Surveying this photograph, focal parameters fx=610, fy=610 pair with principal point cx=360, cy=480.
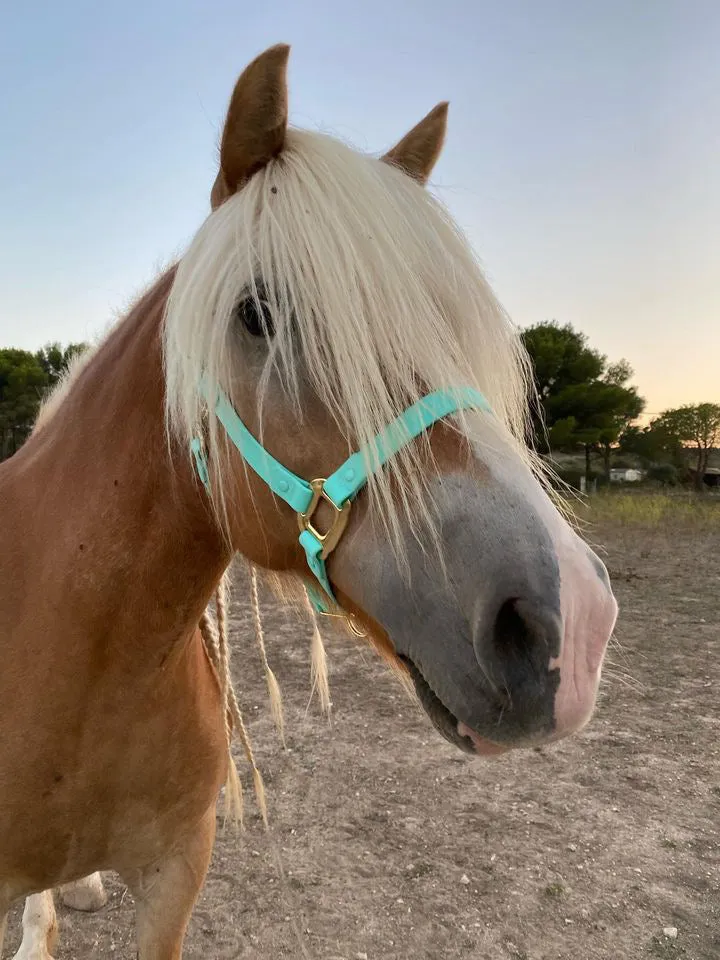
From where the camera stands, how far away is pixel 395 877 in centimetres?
300

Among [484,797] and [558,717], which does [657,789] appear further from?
[558,717]

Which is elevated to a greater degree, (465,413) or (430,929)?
(465,413)

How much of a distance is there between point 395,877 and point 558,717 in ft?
8.39

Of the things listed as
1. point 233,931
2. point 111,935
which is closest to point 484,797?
point 233,931

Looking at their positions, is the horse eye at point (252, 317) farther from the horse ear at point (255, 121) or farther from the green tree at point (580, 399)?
the green tree at point (580, 399)

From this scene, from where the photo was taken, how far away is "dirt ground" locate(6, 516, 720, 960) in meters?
2.64

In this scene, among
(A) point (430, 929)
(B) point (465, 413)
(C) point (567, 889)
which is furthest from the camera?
(C) point (567, 889)

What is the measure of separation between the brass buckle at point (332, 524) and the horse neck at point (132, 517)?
0.36 metres

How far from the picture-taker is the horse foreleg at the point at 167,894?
1863 mm

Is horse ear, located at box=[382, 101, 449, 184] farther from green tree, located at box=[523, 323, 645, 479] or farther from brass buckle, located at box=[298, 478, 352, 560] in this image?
green tree, located at box=[523, 323, 645, 479]

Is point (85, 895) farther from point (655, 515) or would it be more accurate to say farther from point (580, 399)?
point (580, 399)

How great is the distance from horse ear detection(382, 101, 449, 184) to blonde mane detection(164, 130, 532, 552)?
298 mm

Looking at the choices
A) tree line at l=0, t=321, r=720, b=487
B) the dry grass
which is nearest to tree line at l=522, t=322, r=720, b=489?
tree line at l=0, t=321, r=720, b=487

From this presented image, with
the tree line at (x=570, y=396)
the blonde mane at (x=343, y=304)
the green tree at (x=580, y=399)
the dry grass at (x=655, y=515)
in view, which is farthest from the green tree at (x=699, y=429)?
the blonde mane at (x=343, y=304)
